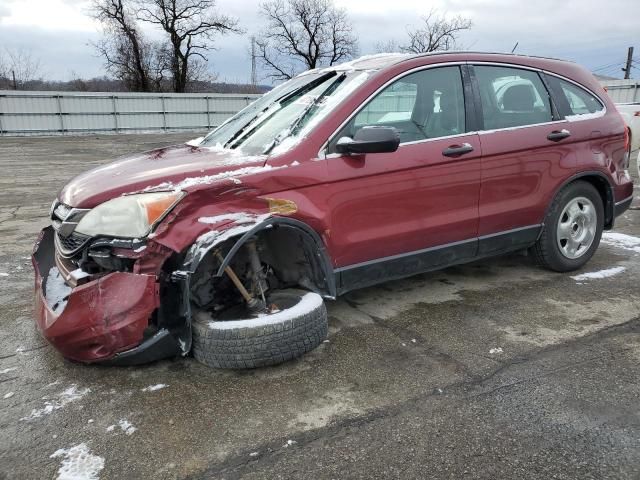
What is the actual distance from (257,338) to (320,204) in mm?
898

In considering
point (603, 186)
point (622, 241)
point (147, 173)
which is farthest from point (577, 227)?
point (147, 173)

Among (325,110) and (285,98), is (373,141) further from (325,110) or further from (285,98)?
(285,98)

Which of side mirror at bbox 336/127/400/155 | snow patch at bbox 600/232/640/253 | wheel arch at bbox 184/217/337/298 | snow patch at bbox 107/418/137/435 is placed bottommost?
snow patch at bbox 107/418/137/435

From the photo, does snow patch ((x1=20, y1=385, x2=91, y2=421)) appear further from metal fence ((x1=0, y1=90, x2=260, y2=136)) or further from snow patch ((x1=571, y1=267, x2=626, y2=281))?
metal fence ((x1=0, y1=90, x2=260, y2=136))

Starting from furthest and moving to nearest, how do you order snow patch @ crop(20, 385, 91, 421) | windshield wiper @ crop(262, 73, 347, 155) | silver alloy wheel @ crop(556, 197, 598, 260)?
silver alloy wheel @ crop(556, 197, 598, 260) < windshield wiper @ crop(262, 73, 347, 155) < snow patch @ crop(20, 385, 91, 421)

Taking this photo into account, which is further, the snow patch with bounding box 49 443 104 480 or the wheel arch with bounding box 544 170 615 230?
the wheel arch with bounding box 544 170 615 230

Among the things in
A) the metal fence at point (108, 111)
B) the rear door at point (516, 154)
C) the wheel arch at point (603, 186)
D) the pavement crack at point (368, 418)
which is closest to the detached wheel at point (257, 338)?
the pavement crack at point (368, 418)

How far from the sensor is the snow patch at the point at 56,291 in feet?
9.57

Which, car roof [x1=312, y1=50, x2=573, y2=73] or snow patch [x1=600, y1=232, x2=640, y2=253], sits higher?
car roof [x1=312, y1=50, x2=573, y2=73]

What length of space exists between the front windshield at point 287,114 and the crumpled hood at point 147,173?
0.62 ft

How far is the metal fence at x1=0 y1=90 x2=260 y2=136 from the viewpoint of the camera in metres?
23.5

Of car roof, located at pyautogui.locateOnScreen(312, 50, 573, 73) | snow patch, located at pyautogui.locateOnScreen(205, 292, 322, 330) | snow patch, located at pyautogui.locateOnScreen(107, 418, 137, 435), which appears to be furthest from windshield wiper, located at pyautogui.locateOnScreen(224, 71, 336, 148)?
snow patch, located at pyautogui.locateOnScreen(107, 418, 137, 435)

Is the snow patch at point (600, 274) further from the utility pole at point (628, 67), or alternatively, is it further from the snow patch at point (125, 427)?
the utility pole at point (628, 67)

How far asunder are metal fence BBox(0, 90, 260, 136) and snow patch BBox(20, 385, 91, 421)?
2358 centimetres
